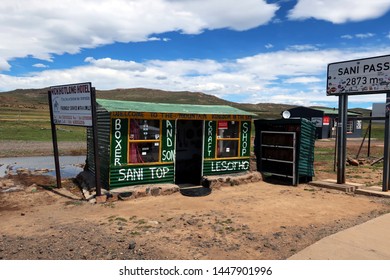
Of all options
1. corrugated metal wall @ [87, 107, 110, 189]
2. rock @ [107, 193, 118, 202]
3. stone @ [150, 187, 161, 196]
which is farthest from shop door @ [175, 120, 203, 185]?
rock @ [107, 193, 118, 202]

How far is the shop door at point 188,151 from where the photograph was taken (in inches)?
518

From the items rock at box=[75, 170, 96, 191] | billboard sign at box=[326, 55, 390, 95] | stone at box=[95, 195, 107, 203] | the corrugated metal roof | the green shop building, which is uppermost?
billboard sign at box=[326, 55, 390, 95]

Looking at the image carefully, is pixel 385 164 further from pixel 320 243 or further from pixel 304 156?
pixel 320 243

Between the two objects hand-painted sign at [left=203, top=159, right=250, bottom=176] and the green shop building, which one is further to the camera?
hand-painted sign at [left=203, top=159, right=250, bottom=176]

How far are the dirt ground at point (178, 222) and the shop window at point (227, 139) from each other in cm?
147

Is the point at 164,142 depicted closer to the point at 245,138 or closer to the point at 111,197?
the point at 111,197

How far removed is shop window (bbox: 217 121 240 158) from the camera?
12.3 m

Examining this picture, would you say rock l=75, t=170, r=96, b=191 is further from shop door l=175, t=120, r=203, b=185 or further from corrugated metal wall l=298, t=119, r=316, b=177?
corrugated metal wall l=298, t=119, r=316, b=177

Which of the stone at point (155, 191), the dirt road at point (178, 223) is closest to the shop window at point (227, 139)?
Result: the dirt road at point (178, 223)

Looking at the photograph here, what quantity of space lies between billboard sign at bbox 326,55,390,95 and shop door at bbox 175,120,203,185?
5089 millimetres

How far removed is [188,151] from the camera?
1343 cm

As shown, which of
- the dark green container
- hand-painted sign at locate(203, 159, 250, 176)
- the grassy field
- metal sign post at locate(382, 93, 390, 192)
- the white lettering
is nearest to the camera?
metal sign post at locate(382, 93, 390, 192)

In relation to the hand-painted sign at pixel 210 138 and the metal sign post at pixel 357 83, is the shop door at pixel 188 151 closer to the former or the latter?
the hand-painted sign at pixel 210 138
